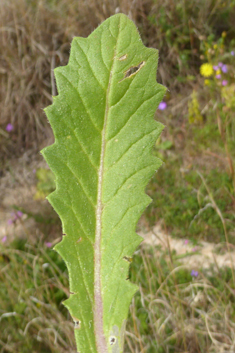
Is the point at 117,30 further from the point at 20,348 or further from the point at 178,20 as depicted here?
the point at 178,20

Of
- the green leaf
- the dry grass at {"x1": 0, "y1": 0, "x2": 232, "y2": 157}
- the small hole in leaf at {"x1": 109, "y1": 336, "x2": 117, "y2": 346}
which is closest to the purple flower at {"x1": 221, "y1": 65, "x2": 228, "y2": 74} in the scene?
the dry grass at {"x1": 0, "y1": 0, "x2": 232, "y2": 157}

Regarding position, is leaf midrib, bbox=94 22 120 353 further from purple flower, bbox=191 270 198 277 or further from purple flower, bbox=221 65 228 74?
purple flower, bbox=221 65 228 74

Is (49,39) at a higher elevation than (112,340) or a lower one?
higher

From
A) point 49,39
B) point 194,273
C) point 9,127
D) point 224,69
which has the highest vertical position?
point 49,39

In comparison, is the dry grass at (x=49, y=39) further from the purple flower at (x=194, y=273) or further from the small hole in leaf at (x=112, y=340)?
the small hole in leaf at (x=112, y=340)

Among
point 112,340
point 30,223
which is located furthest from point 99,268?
point 30,223

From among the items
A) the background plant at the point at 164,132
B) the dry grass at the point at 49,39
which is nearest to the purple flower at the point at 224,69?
the background plant at the point at 164,132

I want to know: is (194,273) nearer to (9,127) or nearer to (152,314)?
(152,314)
